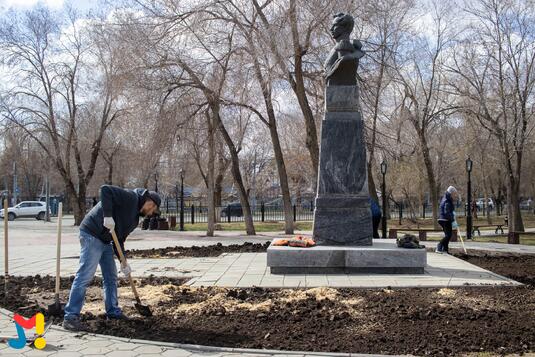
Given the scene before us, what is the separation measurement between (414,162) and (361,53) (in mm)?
26996

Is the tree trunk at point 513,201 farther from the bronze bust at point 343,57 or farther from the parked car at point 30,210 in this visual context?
the parked car at point 30,210

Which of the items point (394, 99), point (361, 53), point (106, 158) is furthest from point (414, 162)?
point (361, 53)

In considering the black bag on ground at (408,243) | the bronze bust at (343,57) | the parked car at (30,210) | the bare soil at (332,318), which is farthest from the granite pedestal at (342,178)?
the parked car at (30,210)

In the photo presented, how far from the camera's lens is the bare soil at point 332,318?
5141mm

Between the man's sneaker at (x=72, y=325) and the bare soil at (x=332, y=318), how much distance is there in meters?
0.11

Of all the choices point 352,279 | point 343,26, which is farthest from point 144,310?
point 343,26

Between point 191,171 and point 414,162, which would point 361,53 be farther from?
point 191,171

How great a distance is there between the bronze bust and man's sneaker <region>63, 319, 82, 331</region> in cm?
648

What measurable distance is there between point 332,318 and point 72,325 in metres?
2.80

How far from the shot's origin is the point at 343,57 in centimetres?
1000

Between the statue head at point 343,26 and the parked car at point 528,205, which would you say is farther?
the parked car at point 528,205

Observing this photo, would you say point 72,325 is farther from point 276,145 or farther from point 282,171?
point 282,171

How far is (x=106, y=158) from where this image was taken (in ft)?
131

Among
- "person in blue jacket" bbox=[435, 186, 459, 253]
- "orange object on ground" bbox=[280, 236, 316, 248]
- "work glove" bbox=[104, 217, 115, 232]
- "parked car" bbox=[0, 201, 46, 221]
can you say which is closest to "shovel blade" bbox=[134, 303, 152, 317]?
"work glove" bbox=[104, 217, 115, 232]
